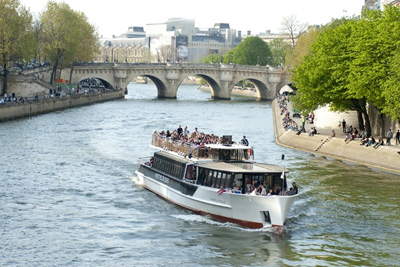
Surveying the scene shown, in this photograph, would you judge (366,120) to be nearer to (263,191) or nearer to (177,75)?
(263,191)

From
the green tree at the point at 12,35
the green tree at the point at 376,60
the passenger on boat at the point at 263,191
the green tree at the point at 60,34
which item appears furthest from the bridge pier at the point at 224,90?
the passenger on boat at the point at 263,191

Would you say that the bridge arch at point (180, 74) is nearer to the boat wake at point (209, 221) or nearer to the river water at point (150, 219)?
the river water at point (150, 219)

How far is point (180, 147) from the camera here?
43.8 m

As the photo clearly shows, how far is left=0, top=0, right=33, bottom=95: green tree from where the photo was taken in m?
94.7

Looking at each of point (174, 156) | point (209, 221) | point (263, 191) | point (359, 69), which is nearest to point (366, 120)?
point (359, 69)

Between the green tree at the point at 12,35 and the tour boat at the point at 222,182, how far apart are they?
5471cm

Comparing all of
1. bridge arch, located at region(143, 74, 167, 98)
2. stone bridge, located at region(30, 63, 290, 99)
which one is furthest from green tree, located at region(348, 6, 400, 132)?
bridge arch, located at region(143, 74, 167, 98)

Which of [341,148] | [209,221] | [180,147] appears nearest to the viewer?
[209,221]

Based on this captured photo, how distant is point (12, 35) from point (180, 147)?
57.7 m

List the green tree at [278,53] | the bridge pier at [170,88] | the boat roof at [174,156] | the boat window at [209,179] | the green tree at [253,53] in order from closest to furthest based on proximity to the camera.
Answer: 1. the boat window at [209,179]
2. the boat roof at [174,156]
3. the bridge pier at [170,88]
4. the green tree at [253,53]
5. the green tree at [278,53]

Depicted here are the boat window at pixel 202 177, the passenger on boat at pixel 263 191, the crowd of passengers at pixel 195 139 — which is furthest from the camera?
the crowd of passengers at pixel 195 139

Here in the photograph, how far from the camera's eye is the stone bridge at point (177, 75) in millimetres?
137375

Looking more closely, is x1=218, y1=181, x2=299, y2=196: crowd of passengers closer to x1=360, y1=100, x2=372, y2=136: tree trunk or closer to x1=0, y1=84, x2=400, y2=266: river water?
x1=0, y1=84, x2=400, y2=266: river water

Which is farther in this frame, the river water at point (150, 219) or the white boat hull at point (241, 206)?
the white boat hull at point (241, 206)
